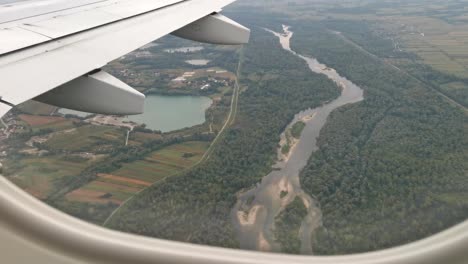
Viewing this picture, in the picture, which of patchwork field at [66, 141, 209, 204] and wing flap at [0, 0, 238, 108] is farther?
patchwork field at [66, 141, 209, 204]

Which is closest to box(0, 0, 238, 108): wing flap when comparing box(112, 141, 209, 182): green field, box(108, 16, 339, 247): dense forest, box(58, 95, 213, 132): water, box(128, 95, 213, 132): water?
box(108, 16, 339, 247): dense forest

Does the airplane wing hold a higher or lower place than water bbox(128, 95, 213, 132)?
higher

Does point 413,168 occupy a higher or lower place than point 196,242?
lower

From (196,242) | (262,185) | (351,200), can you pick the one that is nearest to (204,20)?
(196,242)

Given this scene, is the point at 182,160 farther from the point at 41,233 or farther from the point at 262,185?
the point at 41,233

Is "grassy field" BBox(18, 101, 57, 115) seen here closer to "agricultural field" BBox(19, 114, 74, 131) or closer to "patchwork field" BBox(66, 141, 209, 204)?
"patchwork field" BBox(66, 141, 209, 204)
